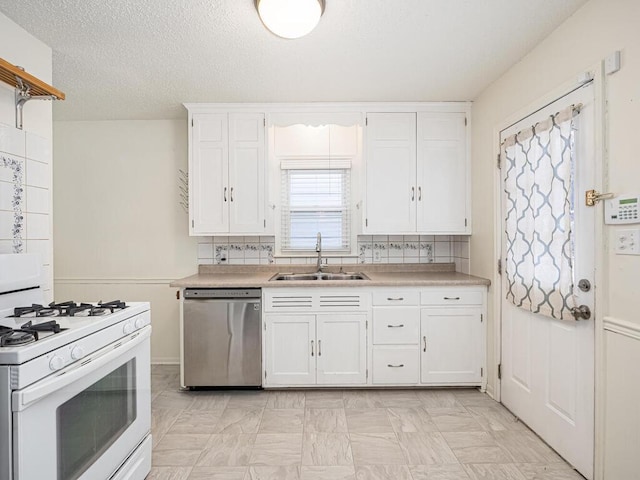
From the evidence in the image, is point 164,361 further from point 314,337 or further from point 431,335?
point 431,335

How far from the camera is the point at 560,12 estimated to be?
1.85m

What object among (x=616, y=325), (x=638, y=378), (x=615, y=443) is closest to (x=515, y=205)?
(x=616, y=325)

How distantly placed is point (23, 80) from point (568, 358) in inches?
129

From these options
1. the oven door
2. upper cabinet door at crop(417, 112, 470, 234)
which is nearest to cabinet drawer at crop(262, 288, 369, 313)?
upper cabinet door at crop(417, 112, 470, 234)

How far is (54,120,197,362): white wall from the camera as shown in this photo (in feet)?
11.5

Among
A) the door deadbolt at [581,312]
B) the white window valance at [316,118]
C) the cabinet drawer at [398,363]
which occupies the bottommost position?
the cabinet drawer at [398,363]

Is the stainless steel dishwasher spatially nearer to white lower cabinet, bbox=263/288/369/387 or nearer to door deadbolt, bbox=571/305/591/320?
white lower cabinet, bbox=263/288/369/387

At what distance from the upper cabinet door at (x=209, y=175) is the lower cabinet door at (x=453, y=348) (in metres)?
1.95

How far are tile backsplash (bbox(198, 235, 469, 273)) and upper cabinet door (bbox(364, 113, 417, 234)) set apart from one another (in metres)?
0.38

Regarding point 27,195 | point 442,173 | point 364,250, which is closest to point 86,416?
point 27,195

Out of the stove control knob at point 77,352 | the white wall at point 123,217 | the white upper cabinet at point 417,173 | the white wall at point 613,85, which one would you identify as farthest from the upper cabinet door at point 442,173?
the stove control knob at point 77,352

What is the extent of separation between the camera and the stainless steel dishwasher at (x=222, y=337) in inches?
109

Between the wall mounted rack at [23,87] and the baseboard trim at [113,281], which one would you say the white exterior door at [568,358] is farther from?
the baseboard trim at [113,281]

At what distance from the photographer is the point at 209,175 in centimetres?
310
